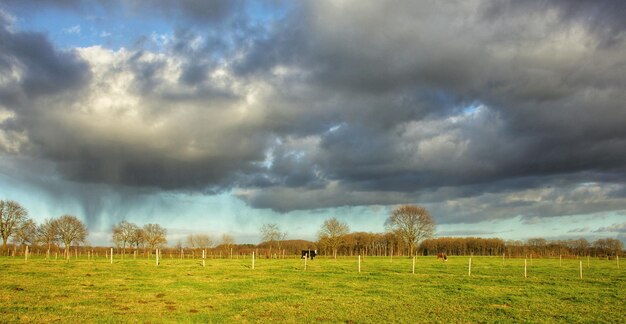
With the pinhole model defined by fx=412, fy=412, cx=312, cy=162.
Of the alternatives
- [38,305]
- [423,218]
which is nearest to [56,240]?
[423,218]

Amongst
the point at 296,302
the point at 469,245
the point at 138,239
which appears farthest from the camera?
the point at 469,245

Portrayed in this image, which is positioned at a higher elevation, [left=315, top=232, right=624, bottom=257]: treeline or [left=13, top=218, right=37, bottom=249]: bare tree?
[left=13, top=218, right=37, bottom=249]: bare tree

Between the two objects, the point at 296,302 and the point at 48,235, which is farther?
the point at 48,235

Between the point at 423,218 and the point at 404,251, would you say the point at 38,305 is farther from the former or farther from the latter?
the point at 404,251

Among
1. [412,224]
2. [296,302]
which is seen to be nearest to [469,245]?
[412,224]

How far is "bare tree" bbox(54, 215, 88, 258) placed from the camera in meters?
106

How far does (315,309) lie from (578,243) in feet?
678

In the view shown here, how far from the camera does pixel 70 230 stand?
350ft

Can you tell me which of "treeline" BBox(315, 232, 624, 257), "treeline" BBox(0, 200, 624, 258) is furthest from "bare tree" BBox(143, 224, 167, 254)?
"treeline" BBox(315, 232, 624, 257)

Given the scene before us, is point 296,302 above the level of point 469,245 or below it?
above

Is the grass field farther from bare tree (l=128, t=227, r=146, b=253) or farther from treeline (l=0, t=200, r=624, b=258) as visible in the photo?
bare tree (l=128, t=227, r=146, b=253)

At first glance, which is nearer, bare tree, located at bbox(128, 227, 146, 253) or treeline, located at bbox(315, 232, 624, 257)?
bare tree, located at bbox(128, 227, 146, 253)

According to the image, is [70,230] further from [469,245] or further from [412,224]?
[469,245]

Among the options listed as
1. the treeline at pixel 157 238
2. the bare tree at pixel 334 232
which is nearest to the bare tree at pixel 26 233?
the treeline at pixel 157 238
